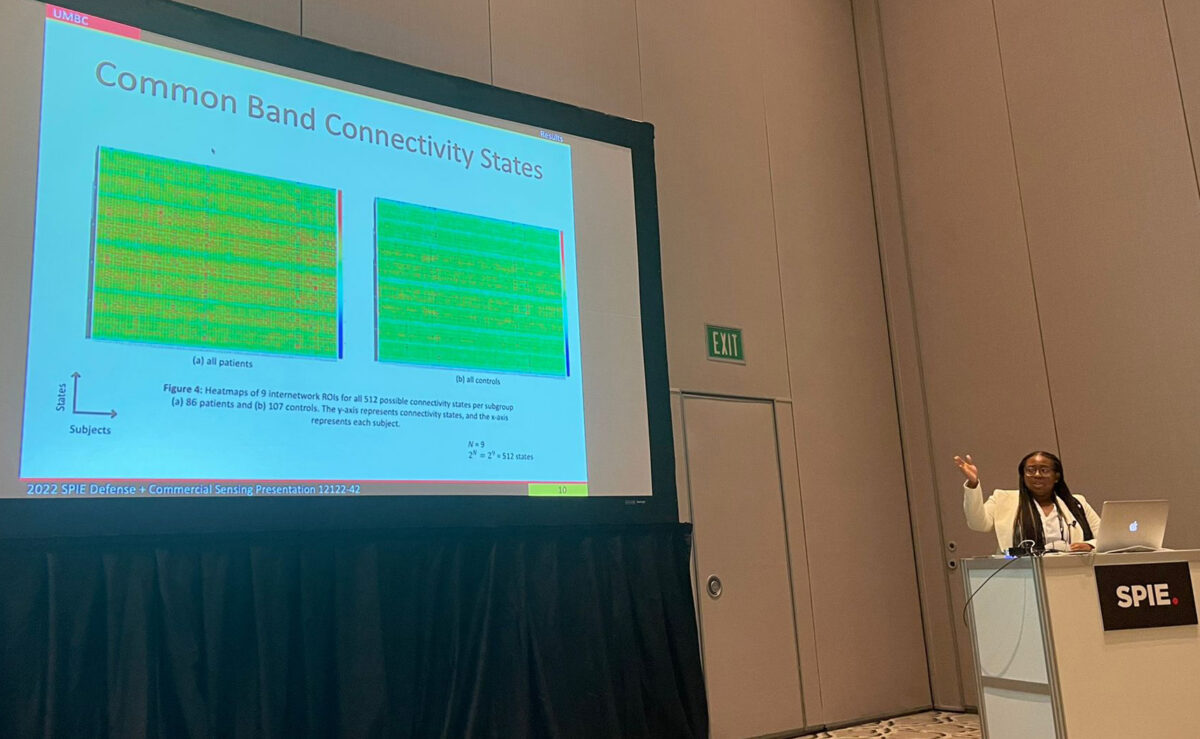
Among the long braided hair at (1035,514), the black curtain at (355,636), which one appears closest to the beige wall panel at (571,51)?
the black curtain at (355,636)

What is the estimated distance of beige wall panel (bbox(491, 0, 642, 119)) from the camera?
3525 mm

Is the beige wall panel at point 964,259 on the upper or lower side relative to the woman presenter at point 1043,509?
upper

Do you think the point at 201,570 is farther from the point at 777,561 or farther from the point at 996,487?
the point at 996,487

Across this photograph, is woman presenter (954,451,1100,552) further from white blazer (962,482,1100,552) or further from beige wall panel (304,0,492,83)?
beige wall panel (304,0,492,83)

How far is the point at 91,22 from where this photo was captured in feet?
7.20

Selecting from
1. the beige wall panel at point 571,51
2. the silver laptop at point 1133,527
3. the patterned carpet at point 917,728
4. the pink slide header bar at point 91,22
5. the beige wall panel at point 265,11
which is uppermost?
the beige wall panel at point 571,51

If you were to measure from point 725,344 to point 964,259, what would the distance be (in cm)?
136

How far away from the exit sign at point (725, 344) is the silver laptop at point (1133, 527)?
1623 millimetres

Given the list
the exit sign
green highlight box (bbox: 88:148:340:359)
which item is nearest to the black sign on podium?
the exit sign

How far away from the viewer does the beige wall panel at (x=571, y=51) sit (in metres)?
3.53

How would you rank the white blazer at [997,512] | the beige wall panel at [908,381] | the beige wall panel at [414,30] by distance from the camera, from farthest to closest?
the beige wall panel at [908,381] → the white blazer at [997,512] → the beige wall panel at [414,30]

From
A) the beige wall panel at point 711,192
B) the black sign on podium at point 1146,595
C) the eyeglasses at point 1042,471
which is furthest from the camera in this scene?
the beige wall panel at point 711,192

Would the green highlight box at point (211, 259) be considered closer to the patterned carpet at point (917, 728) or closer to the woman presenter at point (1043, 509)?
the woman presenter at point (1043, 509)

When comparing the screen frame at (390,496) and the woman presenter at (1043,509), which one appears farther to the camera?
the woman presenter at (1043,509)
